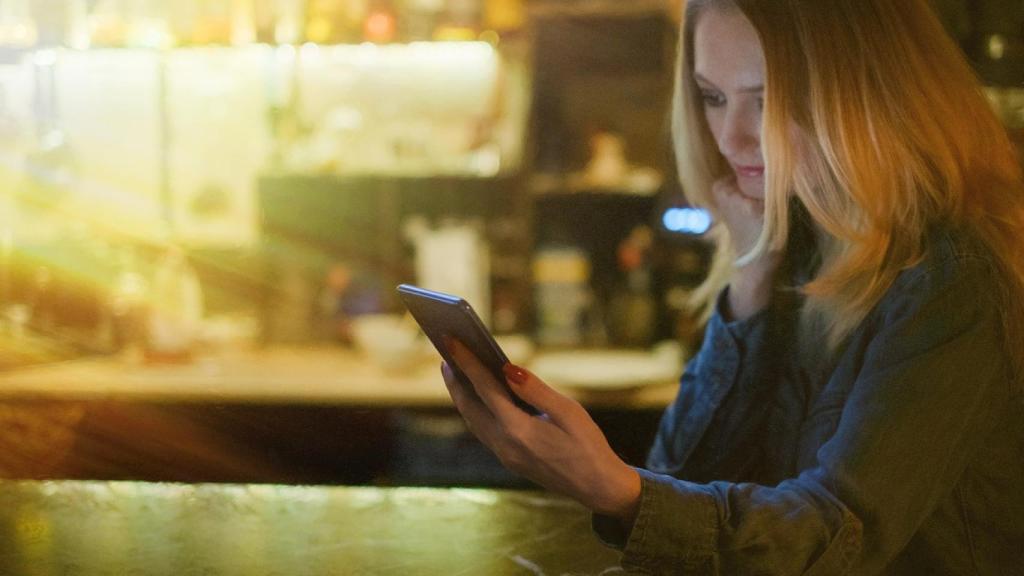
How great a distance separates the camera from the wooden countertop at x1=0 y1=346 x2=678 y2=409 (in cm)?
236

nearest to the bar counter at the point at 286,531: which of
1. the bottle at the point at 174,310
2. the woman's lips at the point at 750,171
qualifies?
the woman's lips at the point at 750,171

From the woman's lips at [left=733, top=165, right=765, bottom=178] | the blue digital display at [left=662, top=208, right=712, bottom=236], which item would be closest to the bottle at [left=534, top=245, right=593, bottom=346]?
the blue digital display at [left=662, top=208, right=712, bottom=236]

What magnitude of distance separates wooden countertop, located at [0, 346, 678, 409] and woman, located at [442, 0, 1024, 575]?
1.15m

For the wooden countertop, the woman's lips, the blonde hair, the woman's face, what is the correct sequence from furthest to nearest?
the wooden countertop < the woman's lips < the woman's face < the blonde hair

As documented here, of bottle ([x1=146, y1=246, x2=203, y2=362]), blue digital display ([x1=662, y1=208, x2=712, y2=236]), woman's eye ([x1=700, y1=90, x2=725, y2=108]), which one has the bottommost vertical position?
bottle ([x1=146, y1=246, x2=203, y2=362])

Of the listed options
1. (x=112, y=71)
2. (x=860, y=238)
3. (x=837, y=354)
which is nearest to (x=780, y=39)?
(x=860, y=238)

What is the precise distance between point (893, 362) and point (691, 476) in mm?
456

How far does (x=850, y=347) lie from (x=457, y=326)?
0.42 m

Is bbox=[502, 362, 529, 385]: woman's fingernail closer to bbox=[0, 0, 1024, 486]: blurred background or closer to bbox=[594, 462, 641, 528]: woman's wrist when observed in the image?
bbox=[594, 462, 641, 528]: woman's wrist

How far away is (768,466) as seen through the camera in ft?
3.85

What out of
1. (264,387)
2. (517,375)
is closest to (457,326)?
(517,375)

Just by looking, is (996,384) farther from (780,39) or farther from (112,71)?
(112,71)

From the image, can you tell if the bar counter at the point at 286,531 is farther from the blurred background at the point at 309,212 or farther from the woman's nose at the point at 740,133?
the blurred background at the point at 309,212

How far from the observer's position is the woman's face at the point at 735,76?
110cm
